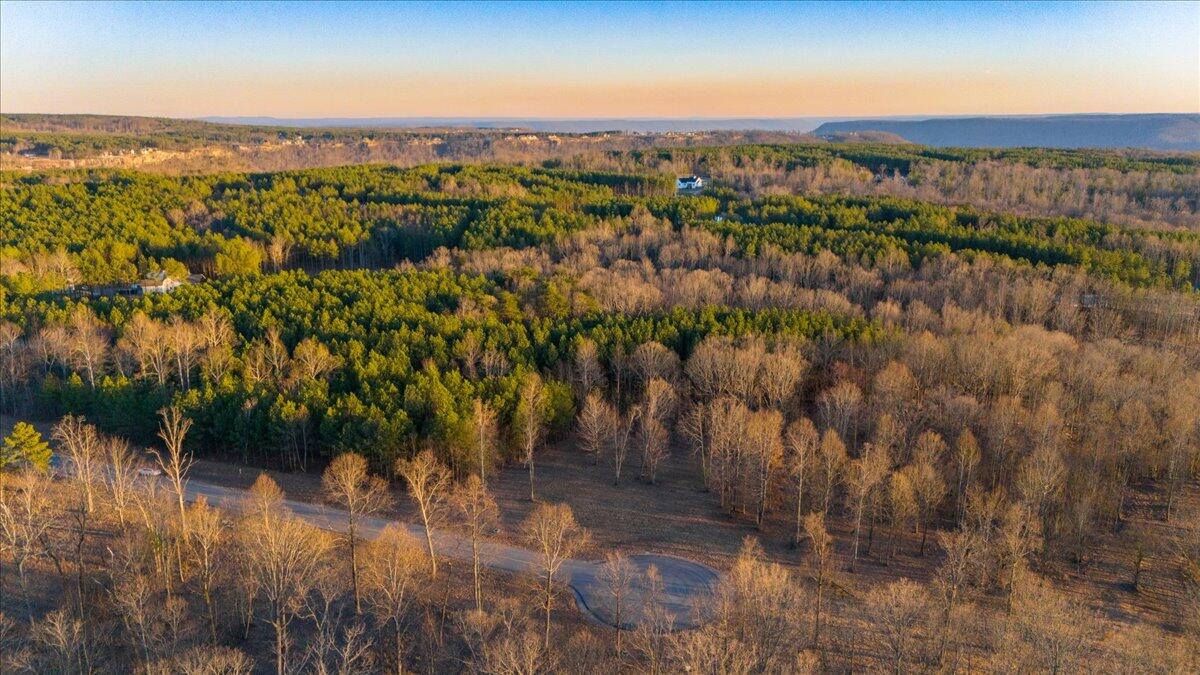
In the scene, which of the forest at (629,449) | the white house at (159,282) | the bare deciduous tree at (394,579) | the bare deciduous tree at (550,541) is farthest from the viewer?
the white house at (159,282)

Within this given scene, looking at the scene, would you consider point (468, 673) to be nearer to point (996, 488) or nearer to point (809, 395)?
point (996, 488)

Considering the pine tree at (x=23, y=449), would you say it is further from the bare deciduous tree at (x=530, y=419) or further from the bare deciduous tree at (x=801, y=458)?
the bare deciduous tree at (x=801, y=458)

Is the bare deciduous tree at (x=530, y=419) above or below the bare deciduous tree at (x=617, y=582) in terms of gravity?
above

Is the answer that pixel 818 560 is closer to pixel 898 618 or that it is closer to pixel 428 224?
pixel 898 618

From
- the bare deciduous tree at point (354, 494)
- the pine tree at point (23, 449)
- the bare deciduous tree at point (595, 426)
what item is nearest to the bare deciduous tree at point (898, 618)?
the bare deciduous tree at point (595, 426)

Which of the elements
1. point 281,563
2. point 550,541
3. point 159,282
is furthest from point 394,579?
point 159,282

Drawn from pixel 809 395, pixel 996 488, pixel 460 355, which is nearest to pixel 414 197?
pixel 460 355
